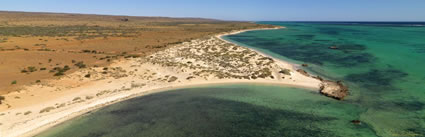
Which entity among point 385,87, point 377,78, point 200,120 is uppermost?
point 377,78

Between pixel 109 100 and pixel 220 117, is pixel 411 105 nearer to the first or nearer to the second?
pixel 220 117

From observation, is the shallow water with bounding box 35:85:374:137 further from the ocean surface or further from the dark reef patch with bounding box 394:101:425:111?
the dark reef patch with bounding box 394:101:425:111

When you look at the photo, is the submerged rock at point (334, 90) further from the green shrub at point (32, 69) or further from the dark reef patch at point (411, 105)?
the green shrub at point (32, 69)

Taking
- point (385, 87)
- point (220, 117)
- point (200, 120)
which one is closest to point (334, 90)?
point (385, 87)

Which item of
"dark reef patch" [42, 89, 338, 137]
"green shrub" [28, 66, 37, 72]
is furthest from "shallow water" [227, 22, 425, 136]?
"green shrub" [28, 66, 37, 72]

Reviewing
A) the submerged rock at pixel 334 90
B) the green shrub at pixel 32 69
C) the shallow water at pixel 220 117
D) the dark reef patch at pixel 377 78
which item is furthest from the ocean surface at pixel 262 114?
the green shrub at pixel 32 69

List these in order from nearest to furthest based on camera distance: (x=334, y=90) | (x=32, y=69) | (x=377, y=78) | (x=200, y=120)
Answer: (x=200, y=120)
(x=334, y=90)
(x=377, y=78)
(x=32, y=69)

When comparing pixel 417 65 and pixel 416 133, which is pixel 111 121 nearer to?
pixel 416 133

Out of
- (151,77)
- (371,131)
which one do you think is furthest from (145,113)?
(371,131)
